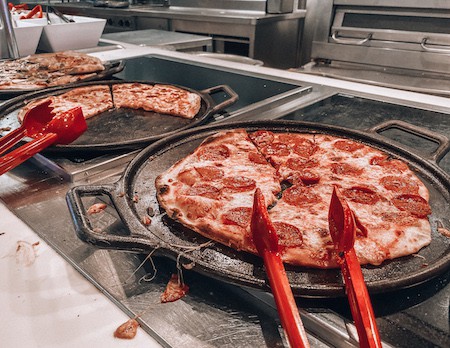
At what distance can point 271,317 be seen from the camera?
691 millimetres

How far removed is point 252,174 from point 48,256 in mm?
569

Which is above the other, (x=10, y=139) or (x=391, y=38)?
(x=10, y=139)

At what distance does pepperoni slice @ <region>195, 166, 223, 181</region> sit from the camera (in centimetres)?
109

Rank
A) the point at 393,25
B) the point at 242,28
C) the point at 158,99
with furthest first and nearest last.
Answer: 1. the point at 242,28
2. the point at 393,25
3. the point at 158,99

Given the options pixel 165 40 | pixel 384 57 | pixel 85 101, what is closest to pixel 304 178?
pixel 85 101

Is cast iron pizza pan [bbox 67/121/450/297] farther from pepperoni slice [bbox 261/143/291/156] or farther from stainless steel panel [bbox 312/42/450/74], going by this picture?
stainless steel panel [bbox 312/42/450/74]

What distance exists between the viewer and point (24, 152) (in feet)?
3.42

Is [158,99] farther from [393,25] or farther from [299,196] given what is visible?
[393,25]

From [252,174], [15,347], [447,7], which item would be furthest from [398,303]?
[447,7]

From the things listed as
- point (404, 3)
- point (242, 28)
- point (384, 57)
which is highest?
point (404, 3)

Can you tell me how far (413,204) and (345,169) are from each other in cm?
25

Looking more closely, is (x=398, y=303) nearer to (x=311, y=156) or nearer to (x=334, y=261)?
(x=334, y=261)

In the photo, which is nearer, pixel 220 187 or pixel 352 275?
pixel 352 275

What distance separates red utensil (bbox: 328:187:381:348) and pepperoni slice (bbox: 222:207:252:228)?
0.20 m
